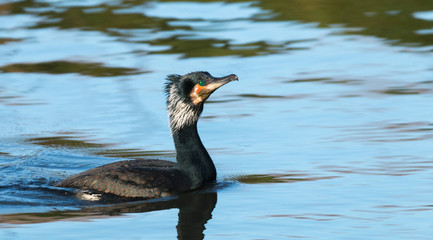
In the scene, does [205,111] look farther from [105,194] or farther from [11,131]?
[105,194]

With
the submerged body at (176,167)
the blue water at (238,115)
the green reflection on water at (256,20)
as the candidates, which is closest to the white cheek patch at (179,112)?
the submerged body at (176,167)

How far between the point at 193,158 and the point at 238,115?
3.50 m

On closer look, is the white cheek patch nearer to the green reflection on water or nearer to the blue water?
the blue water

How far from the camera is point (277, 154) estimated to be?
11.8 metres

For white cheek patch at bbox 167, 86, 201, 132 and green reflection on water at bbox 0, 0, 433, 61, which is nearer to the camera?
white cheek patch at bbox 167, 86, 201, 132

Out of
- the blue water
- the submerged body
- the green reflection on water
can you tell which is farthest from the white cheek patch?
the green reflection on water

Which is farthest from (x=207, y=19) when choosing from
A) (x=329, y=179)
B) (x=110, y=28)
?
(x=329, y=179)

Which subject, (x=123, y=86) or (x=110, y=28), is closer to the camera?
(x=123, y=86)

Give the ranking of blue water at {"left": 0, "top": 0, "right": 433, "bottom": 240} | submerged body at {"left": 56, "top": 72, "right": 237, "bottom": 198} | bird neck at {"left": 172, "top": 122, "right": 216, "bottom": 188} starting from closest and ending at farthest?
blue water at {"left": 0, "top": 0, "right": 433, "bottom": 240}, submerged body at {"left": 56, "top": 72, "right": 237, "bottom": 198}, bird neck at {"left": 172, "top": 122, "right": 216, "bottom": 188}

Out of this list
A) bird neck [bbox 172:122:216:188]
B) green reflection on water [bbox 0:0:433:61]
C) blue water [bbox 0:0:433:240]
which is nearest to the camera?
blue water [bbox 0:0:433:240]

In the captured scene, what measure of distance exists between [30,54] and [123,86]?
394 centimetres

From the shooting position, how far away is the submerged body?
33.4 ft

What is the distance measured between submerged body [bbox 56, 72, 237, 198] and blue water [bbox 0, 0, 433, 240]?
25cm

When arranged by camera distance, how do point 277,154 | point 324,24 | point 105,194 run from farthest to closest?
point 324,24, point 277,154, point 105,194
